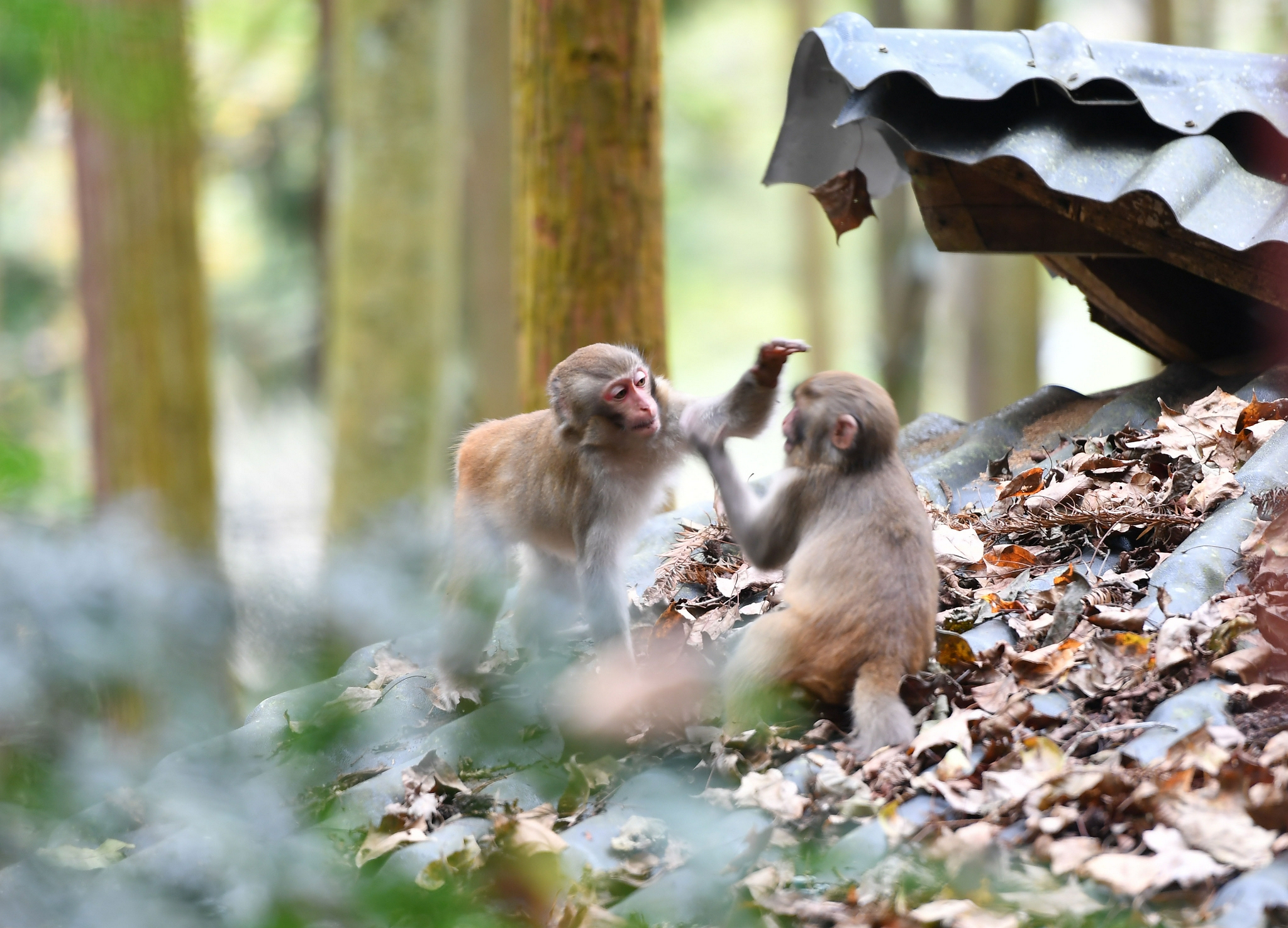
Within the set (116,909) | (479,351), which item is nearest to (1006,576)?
(116,909)

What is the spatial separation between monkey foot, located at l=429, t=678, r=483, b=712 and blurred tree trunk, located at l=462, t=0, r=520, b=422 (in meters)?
7.28

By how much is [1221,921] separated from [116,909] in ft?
6.32

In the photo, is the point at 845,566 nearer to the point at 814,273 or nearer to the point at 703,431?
the point at 703,431

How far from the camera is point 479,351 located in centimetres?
1239

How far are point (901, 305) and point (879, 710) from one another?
394 inches

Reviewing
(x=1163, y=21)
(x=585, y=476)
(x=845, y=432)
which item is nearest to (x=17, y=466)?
(x=845, y=432)

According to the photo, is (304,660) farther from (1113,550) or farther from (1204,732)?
(1113,550)

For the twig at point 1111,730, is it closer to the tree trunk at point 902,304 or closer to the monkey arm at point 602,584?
the monkey arm at point 602,584

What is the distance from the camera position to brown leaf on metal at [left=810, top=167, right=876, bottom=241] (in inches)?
194

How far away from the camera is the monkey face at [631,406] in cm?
429

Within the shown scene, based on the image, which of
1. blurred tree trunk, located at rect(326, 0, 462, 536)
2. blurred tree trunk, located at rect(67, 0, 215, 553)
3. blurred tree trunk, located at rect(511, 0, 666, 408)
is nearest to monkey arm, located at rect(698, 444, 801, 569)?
blurred tree trunk, located at rect(511, 0, 666, 408)

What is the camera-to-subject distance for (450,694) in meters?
4.07

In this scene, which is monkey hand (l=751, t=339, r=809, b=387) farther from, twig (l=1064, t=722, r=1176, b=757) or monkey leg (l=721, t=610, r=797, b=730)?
twig (l=1064, t=722, r=1176, b=757)

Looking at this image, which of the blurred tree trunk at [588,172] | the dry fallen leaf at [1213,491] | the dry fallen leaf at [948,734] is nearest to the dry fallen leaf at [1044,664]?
the dry fallen leaf at [948,734]
